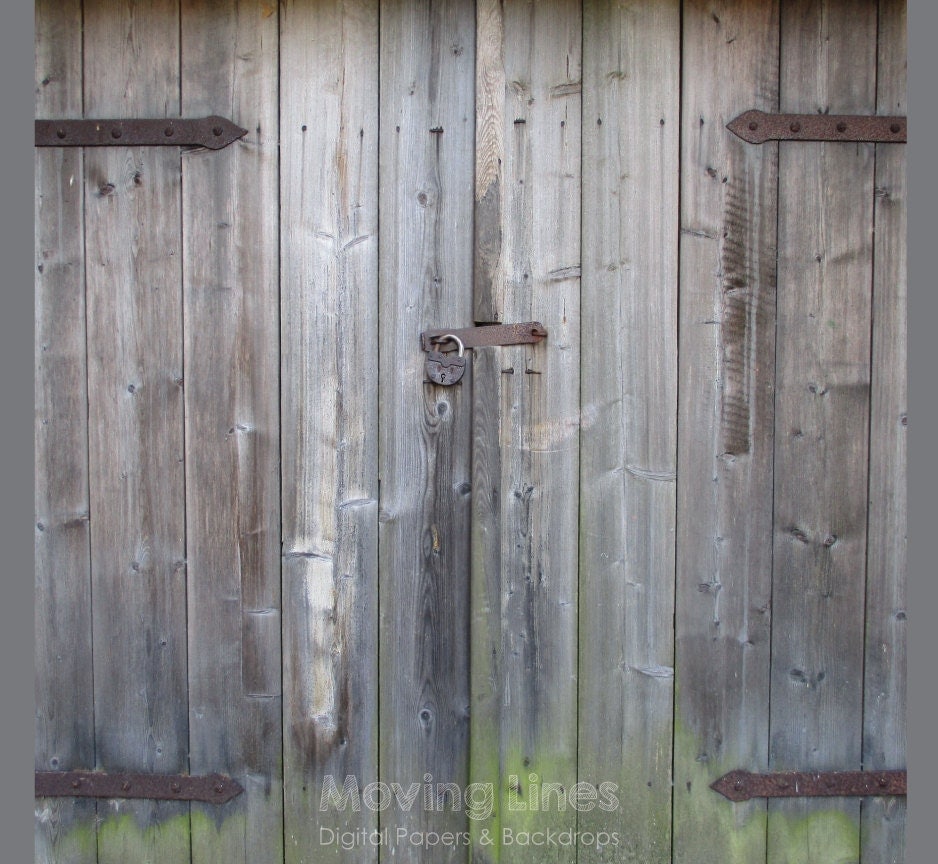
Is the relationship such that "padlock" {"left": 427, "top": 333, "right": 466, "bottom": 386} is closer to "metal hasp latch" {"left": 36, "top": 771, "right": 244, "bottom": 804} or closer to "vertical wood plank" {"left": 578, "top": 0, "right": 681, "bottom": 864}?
"vertical wood plank" {"left": 578, "top": 0, "right": 681, "bottom": 864}

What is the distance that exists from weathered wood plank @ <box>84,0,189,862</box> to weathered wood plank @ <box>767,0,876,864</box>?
61.2 inches

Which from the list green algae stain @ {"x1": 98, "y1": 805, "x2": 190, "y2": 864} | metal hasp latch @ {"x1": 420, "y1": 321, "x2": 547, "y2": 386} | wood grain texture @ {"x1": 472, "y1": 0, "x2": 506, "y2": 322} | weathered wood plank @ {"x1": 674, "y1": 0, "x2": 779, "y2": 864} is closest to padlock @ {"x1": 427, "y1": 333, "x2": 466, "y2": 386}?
metal hasp latch @ {"x1": 420, "y1": 321, "x2": 547, "y2": 386}

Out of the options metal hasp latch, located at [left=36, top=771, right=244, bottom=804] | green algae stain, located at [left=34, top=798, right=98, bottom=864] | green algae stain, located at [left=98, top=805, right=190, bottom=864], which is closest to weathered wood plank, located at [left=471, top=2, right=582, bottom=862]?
metal hasp latch, located at [left=36, top=771, right=244, bottom=804]

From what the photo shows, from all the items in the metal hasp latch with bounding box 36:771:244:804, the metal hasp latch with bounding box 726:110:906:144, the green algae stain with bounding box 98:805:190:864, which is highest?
the metal hasp latch with bounding box 726:110:906:144

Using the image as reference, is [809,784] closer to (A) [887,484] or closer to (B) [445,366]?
(A) [887,484]

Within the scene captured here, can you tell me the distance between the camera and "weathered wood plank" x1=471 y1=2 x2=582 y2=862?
2.20 m

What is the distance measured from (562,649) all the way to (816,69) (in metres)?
1.61

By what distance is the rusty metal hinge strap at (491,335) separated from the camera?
221 centimetres

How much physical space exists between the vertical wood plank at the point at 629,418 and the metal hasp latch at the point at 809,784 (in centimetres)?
17

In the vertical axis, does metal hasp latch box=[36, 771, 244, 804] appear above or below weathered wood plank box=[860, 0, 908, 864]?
below

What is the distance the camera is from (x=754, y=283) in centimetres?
221

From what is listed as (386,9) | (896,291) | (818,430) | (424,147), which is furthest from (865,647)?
(386,9)

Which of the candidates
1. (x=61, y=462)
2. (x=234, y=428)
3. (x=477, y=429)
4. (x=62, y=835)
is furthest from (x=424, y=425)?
(x=62, y=835)

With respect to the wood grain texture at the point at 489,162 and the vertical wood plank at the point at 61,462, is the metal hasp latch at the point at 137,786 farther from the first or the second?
the wood grain texture at the point at 489,162
